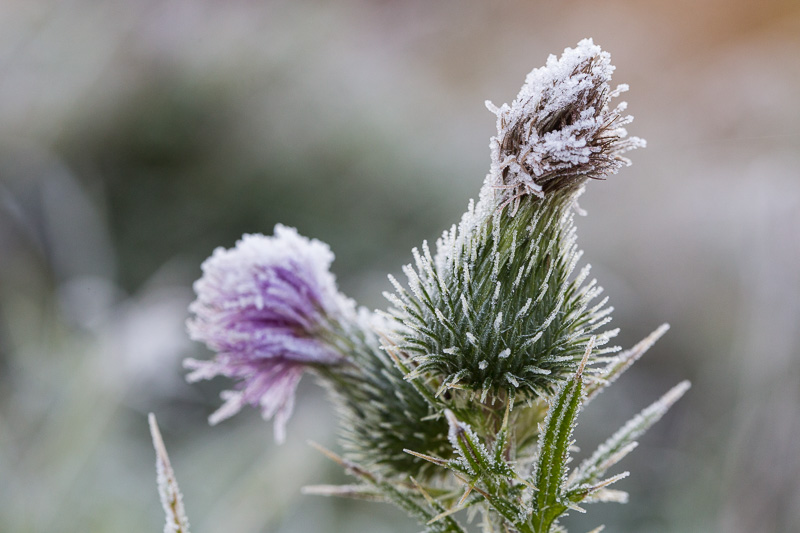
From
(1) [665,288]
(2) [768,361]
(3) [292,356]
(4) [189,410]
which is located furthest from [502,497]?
(1) [665,288]

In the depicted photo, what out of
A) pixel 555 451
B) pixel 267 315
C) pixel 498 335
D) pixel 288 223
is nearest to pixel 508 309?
pixel 498 335

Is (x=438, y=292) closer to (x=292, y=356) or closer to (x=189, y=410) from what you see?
(x=292, y=356)

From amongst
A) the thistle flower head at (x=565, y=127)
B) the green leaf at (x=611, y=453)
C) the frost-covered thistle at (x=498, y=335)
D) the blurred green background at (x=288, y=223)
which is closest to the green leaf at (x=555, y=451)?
the frost-covered thistle at (x=498, y=335)

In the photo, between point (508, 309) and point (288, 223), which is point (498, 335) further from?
point (288, 223)

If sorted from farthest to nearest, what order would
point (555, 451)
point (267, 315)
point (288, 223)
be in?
point (288, 223) → point (267, 315) → point (555, 451)

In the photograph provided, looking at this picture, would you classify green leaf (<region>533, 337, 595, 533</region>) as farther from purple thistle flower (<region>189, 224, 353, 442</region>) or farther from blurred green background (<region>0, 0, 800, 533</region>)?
blurred green background (<region>0, 0, 800, 533</region>)
